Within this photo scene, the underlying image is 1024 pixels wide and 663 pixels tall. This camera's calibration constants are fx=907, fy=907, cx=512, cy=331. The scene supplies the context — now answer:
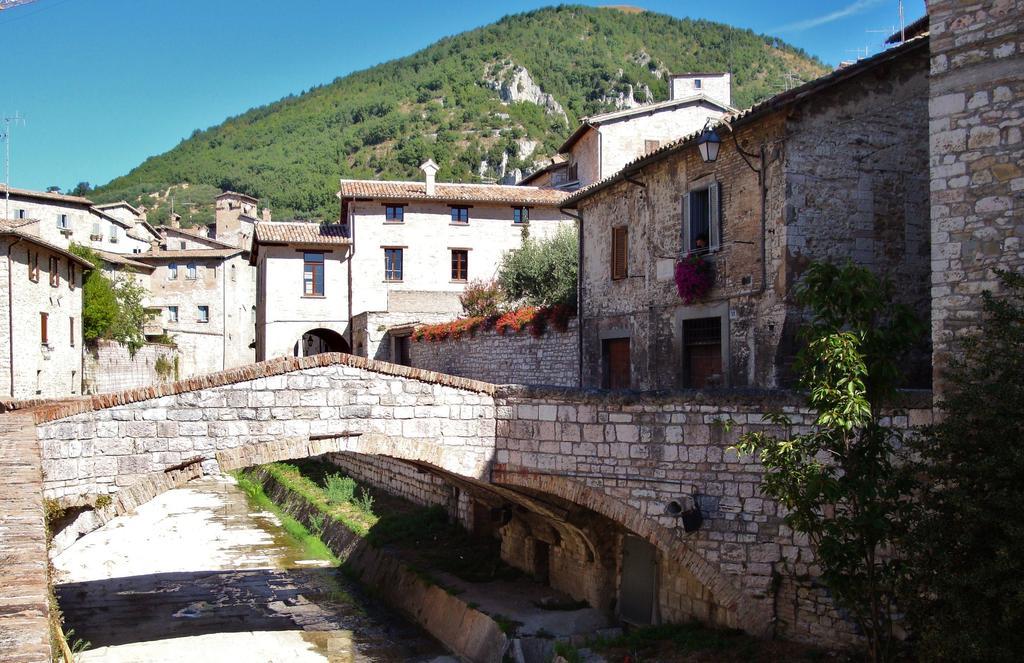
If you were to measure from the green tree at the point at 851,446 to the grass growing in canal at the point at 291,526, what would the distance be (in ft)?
48.1

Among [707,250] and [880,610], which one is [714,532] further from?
[707,250]

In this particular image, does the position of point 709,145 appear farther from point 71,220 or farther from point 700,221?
point 71,220

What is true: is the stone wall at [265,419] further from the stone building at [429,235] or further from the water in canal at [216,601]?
the stone building at [429,235]

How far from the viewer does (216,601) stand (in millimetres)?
18141

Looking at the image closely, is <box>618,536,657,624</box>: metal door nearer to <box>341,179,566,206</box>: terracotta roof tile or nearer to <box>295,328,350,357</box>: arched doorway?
<box>295,328,350,357</box>: arched doorway

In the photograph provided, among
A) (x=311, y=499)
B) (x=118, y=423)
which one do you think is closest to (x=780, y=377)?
(x=118, y=423)

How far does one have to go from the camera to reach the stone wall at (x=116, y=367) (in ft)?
120

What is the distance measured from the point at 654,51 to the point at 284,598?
4166 inches

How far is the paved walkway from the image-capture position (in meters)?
3.21

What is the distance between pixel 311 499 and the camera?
25.0m

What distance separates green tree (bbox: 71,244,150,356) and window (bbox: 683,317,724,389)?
28.0 m

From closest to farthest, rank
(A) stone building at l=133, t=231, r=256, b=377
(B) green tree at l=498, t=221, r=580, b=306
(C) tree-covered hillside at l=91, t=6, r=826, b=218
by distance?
(B) green tree at l=498, t=221, r=580, b=306, (A) stone building at l=133, t=231, r=256, b=377, (C) tree-covered hillside at l=91, t=6, r=826, b=218

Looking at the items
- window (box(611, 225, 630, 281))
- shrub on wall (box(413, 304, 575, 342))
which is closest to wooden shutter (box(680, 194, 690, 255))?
window (box(611, 225, 630, 281))

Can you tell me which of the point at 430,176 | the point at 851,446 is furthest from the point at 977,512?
the point at 430,176
